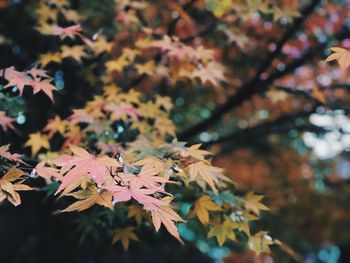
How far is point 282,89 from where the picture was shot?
4172 millimetres

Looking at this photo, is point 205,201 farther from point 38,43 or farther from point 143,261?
point 143,261

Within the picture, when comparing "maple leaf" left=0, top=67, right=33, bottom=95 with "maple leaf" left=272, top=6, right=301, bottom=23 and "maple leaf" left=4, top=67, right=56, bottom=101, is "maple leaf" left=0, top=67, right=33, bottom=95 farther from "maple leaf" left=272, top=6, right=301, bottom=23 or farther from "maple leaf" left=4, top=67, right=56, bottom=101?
"maple leaf" left=272, top=6, right=301, bottom=23

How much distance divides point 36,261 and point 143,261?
A: 4060 mm

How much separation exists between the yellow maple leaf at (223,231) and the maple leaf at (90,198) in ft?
3.16

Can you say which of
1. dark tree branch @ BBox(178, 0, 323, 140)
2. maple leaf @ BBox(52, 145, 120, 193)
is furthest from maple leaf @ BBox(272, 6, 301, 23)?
maple leaf @ BBox(52, 145, 120, 193)

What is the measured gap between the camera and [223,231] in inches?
107

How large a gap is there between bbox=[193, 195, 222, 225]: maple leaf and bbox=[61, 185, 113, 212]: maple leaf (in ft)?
2.61

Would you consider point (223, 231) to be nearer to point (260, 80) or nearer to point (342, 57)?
point (342, 57)

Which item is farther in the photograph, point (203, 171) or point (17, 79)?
point (17, 79)

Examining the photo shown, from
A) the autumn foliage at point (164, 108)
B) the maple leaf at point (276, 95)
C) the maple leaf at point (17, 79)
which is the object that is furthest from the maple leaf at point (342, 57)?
the maple leaf at point (17, 79)

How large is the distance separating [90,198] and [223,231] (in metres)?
1.10

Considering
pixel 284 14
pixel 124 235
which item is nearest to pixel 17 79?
pixel 124 235

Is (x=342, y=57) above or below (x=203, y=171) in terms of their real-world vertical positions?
above

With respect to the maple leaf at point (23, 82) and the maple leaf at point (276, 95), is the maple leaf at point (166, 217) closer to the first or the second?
the maple leaf at point (23, 82)
